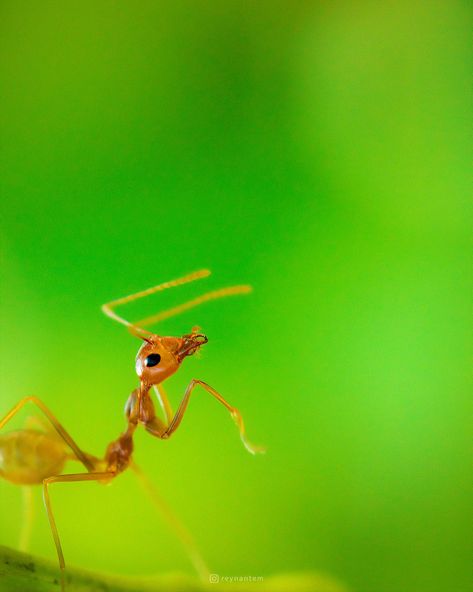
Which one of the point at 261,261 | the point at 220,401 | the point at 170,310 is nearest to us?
the point at 220,401

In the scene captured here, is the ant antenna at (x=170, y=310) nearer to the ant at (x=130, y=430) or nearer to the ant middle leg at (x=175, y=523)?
the ant at (x=130, y=430)

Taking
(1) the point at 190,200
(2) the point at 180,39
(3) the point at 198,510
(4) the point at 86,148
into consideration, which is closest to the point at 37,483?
(3) the point at 198,510

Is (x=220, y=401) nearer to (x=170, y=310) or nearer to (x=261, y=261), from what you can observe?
(x=170, y=310)

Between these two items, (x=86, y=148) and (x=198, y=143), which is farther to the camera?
A: (x=86, y=148)

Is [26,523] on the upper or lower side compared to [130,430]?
lower

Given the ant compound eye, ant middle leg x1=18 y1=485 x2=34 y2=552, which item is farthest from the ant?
ant middle leg x1=18 y1=485 x2=34 y2=552

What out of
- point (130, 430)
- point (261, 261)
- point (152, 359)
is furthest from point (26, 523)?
point (261, 261)

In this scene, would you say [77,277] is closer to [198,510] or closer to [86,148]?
[86,148]
